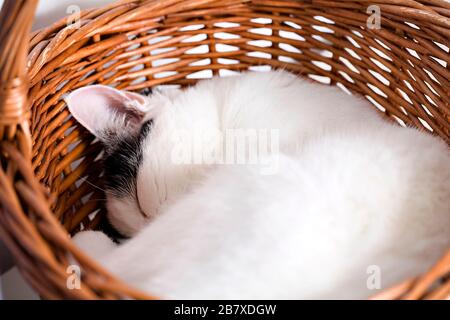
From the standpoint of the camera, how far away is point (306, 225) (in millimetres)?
750

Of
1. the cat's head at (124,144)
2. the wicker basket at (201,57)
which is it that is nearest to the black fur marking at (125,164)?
the cat's head at (124,144)

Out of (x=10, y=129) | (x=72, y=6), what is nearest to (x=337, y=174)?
(x=10, y=129)

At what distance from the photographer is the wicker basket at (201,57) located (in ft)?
3.51

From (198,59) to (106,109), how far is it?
0.32 metres

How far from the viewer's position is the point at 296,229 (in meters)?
0.74

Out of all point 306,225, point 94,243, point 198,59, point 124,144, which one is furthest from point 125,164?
point 306,225

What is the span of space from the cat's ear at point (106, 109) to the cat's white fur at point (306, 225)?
23 centimetres

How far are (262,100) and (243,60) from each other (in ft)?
0.85

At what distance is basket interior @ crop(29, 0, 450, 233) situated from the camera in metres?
1.10

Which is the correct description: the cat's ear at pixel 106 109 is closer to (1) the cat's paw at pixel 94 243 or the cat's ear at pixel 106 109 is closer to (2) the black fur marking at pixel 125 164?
(2) the black fur marking at pixel 125 164

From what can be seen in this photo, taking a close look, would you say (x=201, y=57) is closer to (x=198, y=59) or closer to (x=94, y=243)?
(x=198, y=59)

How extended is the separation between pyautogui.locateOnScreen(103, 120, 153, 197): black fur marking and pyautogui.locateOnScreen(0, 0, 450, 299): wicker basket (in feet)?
0.34

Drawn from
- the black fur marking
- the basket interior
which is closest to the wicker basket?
the basket interior

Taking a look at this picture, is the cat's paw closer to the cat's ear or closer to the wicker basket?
the wicker basket
